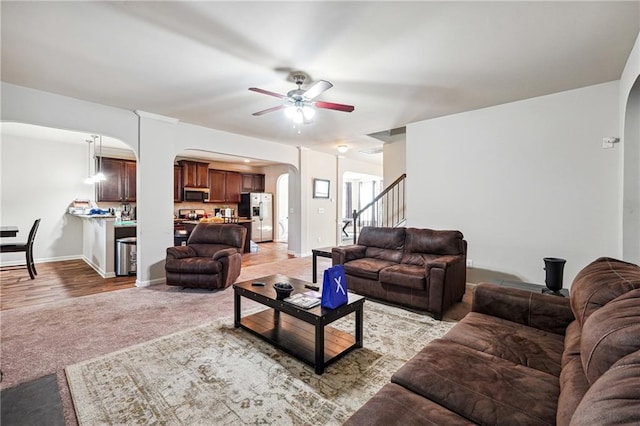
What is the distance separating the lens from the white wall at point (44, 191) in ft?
18.8

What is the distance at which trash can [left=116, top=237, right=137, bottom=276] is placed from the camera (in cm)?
498

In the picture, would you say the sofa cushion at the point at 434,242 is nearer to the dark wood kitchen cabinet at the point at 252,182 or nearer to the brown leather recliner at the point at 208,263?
the brown leather recliner at the point at 208,263

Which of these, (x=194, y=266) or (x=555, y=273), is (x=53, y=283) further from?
(x=555, y=273)

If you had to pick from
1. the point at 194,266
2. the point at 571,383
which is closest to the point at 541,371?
the point at 571,383

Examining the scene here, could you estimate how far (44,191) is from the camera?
6.12 metres

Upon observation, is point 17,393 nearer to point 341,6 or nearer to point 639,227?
point 341,6

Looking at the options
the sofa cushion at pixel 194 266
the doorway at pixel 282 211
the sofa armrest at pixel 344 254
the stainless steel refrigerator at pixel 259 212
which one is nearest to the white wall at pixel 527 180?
the sofa armrest at pixel 344 254

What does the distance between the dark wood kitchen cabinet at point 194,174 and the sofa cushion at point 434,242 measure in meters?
6.36

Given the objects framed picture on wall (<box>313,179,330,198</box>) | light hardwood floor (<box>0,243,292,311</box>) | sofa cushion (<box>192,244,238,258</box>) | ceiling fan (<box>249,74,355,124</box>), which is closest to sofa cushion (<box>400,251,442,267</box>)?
ceiling fan (<box>249,74,355,124</box>)

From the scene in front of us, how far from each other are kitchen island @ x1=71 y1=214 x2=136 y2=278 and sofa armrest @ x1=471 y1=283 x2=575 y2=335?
5.55 metres

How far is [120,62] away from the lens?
2.79 metres

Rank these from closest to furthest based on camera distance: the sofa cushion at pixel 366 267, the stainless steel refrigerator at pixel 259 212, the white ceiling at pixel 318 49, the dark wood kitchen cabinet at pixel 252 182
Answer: the white ceiling at pixel 318 49
the sofa cushion at pixel 366 267
the stainless steel refrigerator at pixel 259 212
the dark wood kitchen cabinet at pixel 252 182

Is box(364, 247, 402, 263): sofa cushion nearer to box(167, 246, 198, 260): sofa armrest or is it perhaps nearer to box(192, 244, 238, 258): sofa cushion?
box(192, 244, 238, 258): sofa cushion

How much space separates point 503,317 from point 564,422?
116 cm
